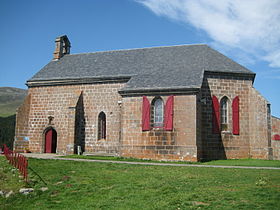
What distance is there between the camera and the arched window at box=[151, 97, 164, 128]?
2206cm

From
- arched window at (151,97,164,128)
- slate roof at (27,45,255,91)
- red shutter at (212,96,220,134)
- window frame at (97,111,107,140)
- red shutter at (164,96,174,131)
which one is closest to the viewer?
red shutter at (164,96,174,131)

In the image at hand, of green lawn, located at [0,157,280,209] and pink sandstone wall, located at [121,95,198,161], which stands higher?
pink sandstone wall, located at [121,95,198,161]

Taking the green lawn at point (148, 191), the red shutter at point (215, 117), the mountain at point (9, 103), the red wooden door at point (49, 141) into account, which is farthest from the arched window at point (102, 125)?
the mountain at point (9, 103)

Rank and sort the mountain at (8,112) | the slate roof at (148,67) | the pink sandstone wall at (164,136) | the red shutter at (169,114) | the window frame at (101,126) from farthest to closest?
the mountain at (8,112)
the window frame at (101,126)
the slate roof at (148,67)
the red shutter at (169,114)
the pink sandstone wall at (164,136)

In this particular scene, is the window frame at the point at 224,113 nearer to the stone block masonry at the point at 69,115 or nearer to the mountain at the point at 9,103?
the stone block masonry at the point at 69,115

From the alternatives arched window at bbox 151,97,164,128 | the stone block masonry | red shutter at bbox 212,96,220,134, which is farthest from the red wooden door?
red shutter at bbox 212,96,220,134

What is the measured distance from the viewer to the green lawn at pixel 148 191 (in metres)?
8.95

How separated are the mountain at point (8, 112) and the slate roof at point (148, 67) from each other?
14.2 meters

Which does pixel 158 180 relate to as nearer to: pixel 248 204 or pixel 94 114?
pixel 248 204

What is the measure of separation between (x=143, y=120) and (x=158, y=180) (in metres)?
9.94

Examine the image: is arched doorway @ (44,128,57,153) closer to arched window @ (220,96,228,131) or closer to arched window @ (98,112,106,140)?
arched window @ (98,112,106,140)

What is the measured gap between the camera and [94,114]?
26203 millimetres

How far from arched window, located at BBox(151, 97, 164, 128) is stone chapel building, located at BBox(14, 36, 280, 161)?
0.08 metres

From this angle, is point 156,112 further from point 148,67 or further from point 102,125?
point 102,125
